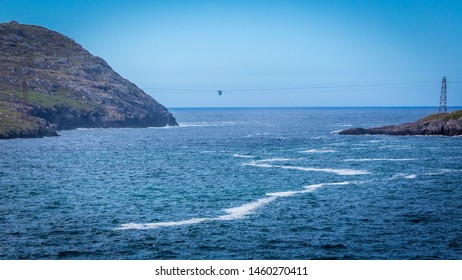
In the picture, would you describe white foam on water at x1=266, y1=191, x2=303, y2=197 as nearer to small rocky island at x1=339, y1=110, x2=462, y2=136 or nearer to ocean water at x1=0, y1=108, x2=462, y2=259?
ocean water at x1=0, y1=108, x2=462, y2=259

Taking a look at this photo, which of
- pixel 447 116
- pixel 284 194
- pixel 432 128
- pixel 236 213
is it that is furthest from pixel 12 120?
pixel 236 213

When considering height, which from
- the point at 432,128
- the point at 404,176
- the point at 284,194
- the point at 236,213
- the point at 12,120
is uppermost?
the point at 12,120

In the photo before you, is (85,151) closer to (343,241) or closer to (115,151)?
(115,151)

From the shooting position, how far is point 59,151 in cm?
11712

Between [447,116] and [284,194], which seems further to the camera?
[447,116]

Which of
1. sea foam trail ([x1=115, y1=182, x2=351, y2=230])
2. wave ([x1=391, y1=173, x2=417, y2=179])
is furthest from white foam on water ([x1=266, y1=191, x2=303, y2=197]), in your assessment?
wave ([x1=391, y1=173, x2=417, y2=179])

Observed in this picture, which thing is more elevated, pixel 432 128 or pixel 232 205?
pixel 432 128

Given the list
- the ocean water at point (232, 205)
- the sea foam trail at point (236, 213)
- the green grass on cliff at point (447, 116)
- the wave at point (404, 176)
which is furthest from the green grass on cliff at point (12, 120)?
the green grass on cliff at point (447, 116)

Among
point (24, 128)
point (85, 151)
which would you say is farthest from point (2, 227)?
point (24, 128)

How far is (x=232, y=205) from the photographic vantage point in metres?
59.2

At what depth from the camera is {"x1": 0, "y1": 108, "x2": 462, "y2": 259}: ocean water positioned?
4259 cm

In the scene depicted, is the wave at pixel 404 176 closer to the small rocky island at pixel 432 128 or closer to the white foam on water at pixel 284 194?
the white foam on water at pixel 284 194

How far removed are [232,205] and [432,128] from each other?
109281mm

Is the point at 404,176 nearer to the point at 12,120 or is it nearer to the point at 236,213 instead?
the point at 236,213
